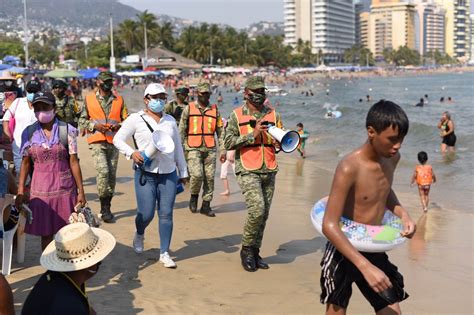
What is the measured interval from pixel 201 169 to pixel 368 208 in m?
5.41

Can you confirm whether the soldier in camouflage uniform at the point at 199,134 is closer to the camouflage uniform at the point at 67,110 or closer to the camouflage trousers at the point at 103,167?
the camouflage trousers at the point at 103,167

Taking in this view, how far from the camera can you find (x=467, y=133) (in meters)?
27.4

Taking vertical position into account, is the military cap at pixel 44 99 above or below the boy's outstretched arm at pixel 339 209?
above

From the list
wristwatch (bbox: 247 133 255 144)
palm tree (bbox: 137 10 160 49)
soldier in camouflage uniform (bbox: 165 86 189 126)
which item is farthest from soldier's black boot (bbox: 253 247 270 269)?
palm tree (bbox: 137 10 160 49)

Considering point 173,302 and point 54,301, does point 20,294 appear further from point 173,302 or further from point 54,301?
point 54,301

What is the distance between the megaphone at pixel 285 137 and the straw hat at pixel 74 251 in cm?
269

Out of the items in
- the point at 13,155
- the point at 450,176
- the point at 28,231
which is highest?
the point at 13,155

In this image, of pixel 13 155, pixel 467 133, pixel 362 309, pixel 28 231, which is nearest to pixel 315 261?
pixel 362 309

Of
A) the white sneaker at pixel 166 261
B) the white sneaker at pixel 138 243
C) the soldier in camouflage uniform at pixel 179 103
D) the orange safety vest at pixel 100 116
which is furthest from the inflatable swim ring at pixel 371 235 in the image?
the soldier in camouflage uniform at pixel 179 103

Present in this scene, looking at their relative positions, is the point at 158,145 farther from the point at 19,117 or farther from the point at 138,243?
the point at 19,117

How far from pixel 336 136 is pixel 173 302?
2179 centimetres

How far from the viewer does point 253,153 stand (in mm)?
5965

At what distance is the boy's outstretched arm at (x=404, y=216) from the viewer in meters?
3.45

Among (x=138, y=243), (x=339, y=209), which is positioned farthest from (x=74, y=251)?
(x=138, y=243)
